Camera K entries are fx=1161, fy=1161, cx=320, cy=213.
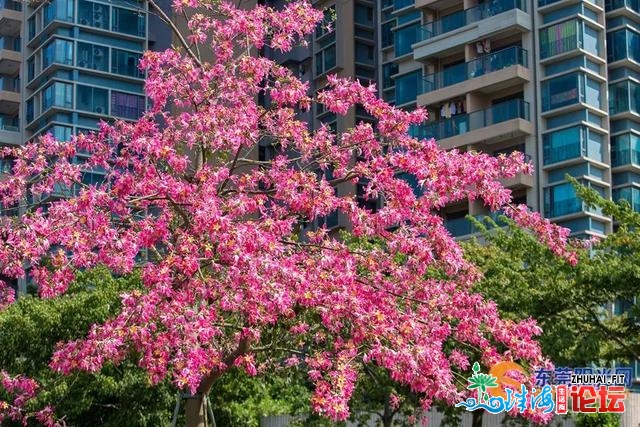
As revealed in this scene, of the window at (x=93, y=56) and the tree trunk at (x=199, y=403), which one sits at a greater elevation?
the window at (x=93, y=56)

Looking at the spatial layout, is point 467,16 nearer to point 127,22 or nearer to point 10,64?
point 127,22

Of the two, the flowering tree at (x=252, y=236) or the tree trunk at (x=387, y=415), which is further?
the tree trunk at (x=387, y=415)

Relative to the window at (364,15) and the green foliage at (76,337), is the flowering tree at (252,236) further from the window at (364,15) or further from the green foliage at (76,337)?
the window at (364,15)

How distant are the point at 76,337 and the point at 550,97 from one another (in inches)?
1101

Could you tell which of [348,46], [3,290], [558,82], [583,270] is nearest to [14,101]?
[348,46]

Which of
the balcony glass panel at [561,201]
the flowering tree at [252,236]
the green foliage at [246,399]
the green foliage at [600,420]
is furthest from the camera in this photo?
the balcony glass panel at [561,201]

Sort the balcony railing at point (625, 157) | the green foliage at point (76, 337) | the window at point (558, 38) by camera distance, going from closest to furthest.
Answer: the green foliage at point (76, 337), the window at point (558, 38), the balcony railing at point (625, 157)

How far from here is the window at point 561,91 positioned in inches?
1870

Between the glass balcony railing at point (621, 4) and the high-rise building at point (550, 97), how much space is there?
43mm

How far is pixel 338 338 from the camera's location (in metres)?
13.4

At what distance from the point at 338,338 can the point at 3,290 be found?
13.8 ft

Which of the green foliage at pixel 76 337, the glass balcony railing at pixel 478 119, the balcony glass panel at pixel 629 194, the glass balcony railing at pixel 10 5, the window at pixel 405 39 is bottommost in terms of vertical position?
the green foliage at pixel 76 337

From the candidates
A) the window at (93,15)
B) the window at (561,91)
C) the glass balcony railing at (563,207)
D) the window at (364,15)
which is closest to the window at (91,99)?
Answer: the window at (93,15)

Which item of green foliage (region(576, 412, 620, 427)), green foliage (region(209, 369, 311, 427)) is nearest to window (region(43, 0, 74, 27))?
green foliage (region(209, 369, 311, 427))
